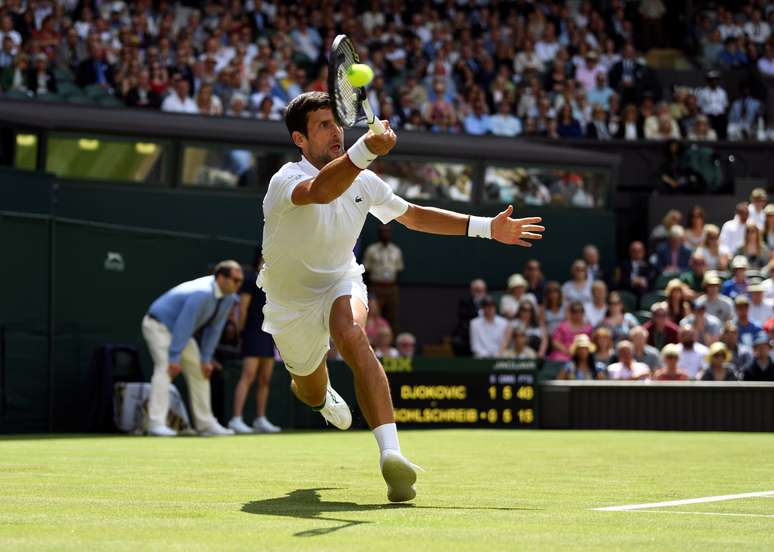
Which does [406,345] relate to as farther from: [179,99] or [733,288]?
[179,99]

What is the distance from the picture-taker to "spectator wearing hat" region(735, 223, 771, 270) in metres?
21.3

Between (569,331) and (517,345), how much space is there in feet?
2.55

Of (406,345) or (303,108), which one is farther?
(406,345)

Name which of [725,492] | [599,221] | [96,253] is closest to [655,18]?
[599,221]

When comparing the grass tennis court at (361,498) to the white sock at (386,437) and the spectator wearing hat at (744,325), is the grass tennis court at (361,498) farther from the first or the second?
the spectator wearing hat at (744,325)

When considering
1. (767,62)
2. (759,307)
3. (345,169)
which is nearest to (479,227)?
→ (345,169)

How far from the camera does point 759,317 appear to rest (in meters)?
19.5

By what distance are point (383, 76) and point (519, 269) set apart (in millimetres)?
4100

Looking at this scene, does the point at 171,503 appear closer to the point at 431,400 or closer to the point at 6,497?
the point at 6,497

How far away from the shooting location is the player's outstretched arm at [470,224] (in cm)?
751

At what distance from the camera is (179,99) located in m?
22.3

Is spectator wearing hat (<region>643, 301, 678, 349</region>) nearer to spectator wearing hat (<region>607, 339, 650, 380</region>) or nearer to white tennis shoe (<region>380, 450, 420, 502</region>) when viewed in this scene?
spectator wearing hat (<region>607, 339, 650, 380</region>)

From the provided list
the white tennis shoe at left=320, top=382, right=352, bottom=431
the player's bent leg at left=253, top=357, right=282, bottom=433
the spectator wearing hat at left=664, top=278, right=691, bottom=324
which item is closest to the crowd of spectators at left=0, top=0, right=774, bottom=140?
the spectator wearing hat at left=664, top=278, right=691, bottom=324

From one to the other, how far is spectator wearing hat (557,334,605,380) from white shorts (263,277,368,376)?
11116 mm
